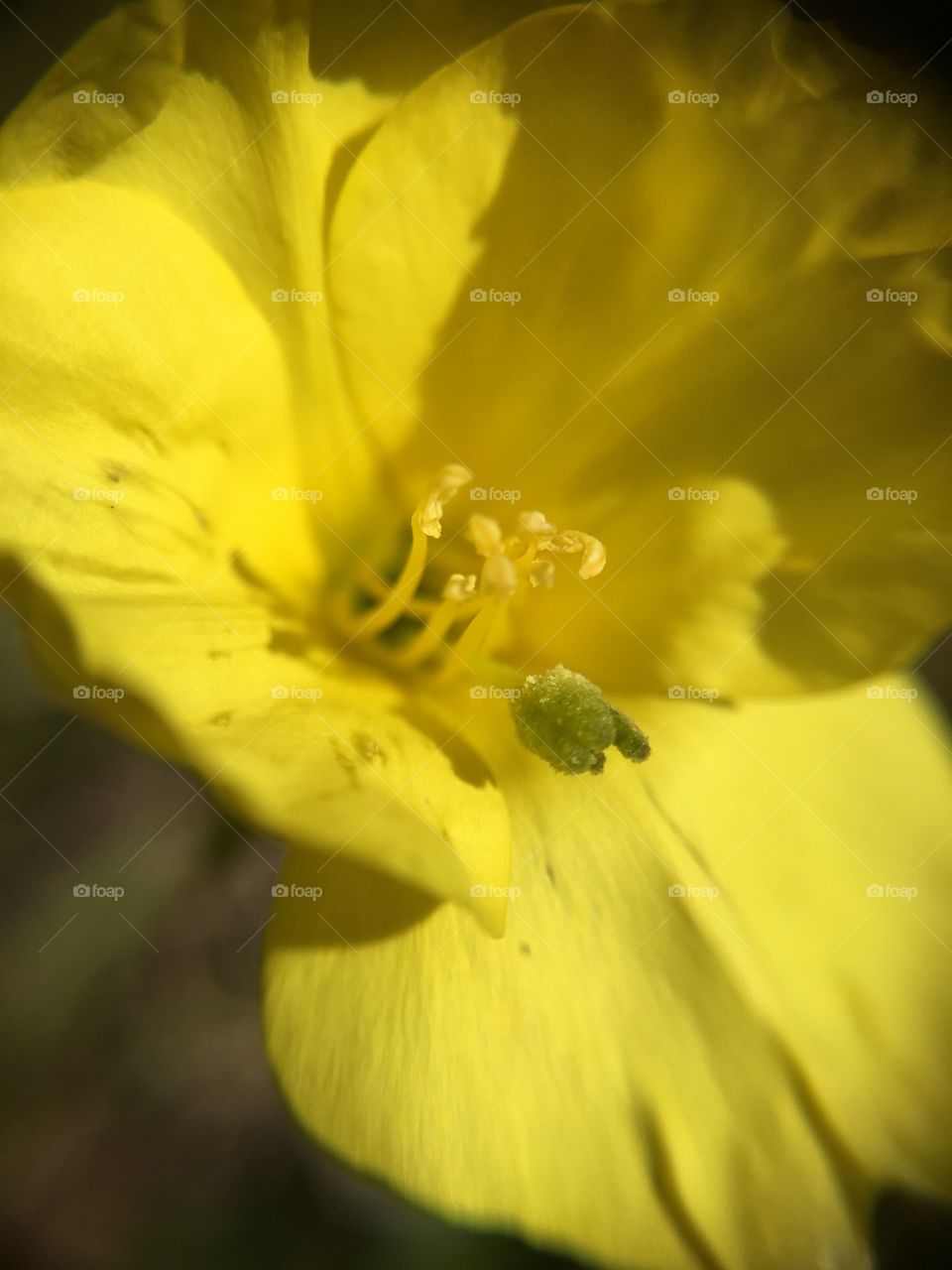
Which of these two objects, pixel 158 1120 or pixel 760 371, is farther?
pixel 158 1120

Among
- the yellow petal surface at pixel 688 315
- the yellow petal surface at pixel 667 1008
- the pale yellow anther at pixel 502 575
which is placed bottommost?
the yellow petal surface at pixel 667 1008

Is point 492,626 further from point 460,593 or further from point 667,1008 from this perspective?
point 667,1008

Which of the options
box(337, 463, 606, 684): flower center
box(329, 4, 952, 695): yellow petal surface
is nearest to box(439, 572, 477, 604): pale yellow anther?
box(337, 463, 606, 684): flower center

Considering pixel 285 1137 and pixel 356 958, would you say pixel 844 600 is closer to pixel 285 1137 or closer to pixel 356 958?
pixel 356 958

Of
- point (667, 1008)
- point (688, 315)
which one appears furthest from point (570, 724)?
point (688, 315)

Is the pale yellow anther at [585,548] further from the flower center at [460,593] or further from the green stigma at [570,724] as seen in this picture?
the green stigma at [570,724]

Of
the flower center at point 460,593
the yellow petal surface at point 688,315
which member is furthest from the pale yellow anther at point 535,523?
the yellow petal surface at point 688,315

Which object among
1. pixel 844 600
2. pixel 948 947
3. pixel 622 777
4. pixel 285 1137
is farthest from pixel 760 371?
pixel 285 1137

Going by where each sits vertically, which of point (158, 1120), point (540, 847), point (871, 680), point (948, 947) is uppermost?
point (871, 680)
